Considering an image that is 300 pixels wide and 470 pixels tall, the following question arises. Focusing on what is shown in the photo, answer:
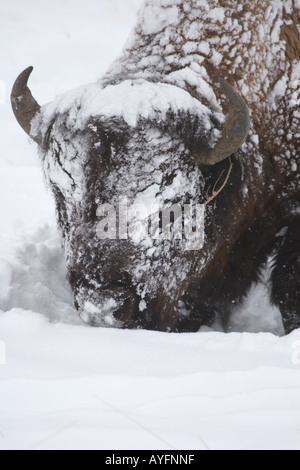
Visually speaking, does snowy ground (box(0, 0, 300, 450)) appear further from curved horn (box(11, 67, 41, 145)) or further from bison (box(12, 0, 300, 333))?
curved horn (box(11, 67, 41, 145))

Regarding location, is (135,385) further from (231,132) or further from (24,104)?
(24,104)

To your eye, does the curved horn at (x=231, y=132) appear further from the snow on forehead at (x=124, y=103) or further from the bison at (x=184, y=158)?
the snow on forehead at (x=124, y=103)

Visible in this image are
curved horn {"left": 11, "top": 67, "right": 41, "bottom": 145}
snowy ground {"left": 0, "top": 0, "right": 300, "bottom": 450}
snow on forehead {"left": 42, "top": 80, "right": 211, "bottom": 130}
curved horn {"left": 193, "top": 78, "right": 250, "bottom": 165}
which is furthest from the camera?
curved horn {"left": 11, "top": 67, "right": 41, "bottom": 145}

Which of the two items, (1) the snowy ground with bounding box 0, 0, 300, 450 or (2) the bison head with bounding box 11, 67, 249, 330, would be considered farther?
(2) the bison head with bounding box 11, 67, 249, 330

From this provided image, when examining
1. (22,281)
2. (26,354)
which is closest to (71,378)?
(26,354)

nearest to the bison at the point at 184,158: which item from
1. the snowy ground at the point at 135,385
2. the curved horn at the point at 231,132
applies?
the curved horn at the point at 231,132

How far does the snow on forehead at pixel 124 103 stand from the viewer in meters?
2.29

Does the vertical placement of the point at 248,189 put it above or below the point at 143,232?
above

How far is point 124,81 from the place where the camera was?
8.03 feet

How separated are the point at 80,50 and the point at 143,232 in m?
8.98

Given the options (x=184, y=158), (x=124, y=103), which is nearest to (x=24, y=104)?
(x=124, y=103)

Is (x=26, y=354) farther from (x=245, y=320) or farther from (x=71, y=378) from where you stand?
(x=245, y=320)

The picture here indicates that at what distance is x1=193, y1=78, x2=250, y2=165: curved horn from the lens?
2.45 metres

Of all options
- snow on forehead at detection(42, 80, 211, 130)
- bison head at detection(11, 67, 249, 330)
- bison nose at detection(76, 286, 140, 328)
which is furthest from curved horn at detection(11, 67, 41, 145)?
bison nose at detection(76, 286, 140, 328)
